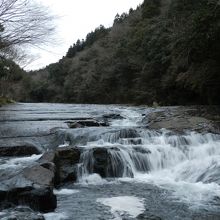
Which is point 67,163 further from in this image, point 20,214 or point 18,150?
point 20,214

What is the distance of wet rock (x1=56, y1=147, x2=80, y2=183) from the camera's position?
10281 mm

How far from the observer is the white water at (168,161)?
→ 381 inches

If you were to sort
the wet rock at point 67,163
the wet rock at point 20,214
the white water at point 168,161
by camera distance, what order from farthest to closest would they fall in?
the wet rock at point 67,163 < the white water at point 168,161 < the wet rock at point 20,214

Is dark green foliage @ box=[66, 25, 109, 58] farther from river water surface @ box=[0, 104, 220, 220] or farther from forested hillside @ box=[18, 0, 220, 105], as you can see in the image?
river water surface @ box=[0, 104, 220, 220]

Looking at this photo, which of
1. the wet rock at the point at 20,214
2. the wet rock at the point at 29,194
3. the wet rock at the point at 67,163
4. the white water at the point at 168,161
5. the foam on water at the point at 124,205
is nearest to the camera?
the wet rock at the point at 20,214

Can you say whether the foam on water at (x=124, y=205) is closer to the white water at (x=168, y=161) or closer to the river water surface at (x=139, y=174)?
the river water surface at (x=139, y=174)

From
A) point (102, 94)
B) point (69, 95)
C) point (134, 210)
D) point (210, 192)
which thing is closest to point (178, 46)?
point (210, 192)

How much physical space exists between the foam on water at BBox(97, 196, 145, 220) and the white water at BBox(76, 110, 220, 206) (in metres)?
1.04

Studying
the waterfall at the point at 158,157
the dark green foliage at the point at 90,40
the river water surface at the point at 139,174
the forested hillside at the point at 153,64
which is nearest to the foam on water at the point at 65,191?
the river water surface at the point at 139,174

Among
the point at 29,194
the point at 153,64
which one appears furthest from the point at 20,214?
the point at 153,64

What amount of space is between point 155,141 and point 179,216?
19.0 feet

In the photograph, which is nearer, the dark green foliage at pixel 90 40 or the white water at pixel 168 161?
the white water at pixel 168 161

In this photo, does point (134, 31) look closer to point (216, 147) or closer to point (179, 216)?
point (216, 147)

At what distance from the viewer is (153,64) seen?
123ft
